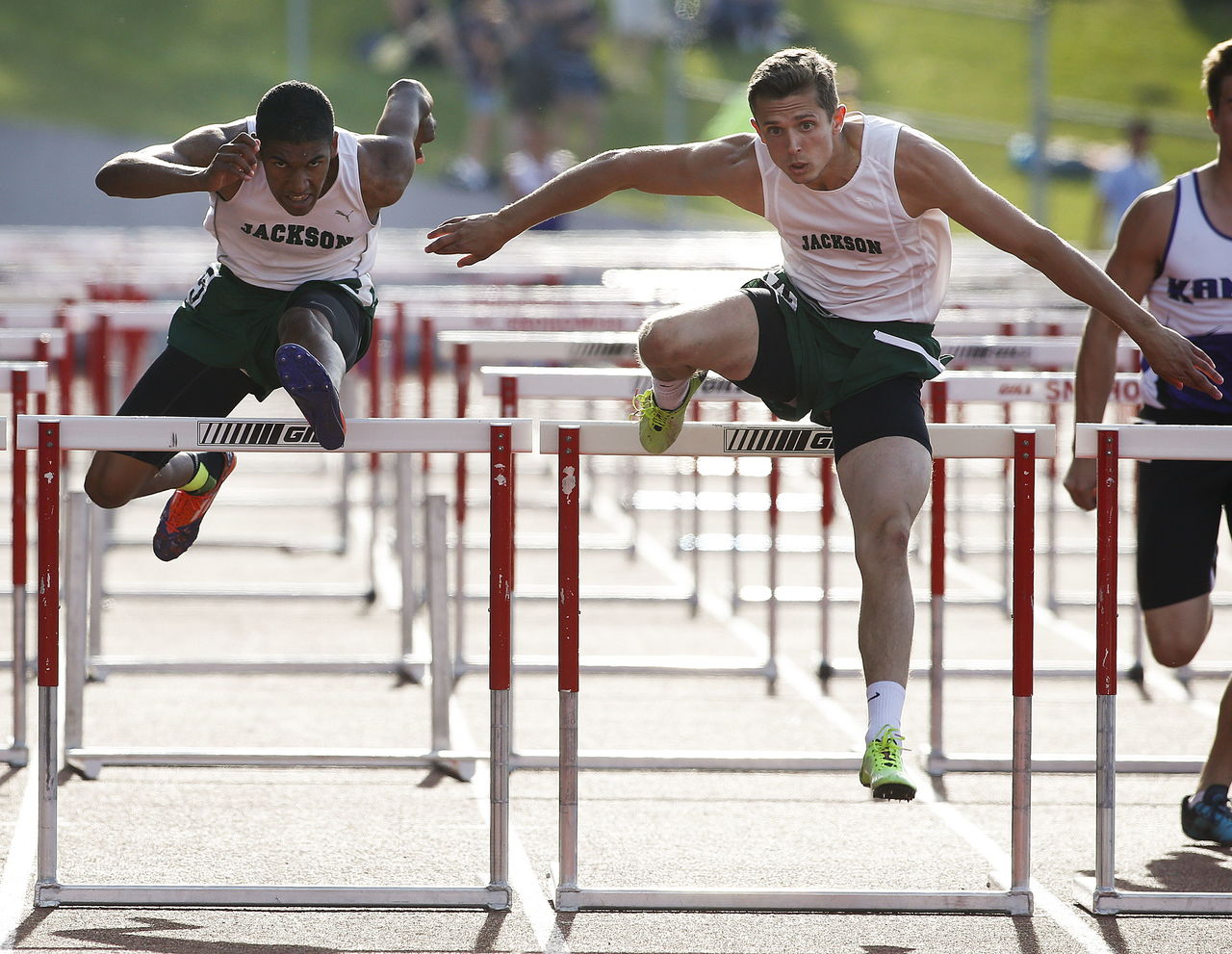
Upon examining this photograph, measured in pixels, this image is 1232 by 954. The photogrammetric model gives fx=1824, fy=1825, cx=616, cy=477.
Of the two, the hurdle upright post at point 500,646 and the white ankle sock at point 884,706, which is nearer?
the white ankle sock at point 884,706

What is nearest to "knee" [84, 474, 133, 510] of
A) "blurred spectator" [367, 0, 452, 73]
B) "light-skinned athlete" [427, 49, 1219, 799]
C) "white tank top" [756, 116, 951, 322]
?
"light-skinned athlete" [427, 49, 1219, 799]

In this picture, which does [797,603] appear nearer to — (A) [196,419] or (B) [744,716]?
(B) [744,716]

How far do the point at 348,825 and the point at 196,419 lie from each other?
5.73ft

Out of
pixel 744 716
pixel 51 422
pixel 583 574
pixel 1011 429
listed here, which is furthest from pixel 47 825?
pixel 583 574

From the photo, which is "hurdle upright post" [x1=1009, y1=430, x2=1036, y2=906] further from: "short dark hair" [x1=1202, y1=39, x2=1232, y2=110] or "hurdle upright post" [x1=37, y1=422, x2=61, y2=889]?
"hurdle upright post" [x1=37, y1=422, x2=61, y2=889]

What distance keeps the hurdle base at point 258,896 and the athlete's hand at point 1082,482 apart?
2119 millimetres

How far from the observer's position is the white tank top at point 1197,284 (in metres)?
5.39

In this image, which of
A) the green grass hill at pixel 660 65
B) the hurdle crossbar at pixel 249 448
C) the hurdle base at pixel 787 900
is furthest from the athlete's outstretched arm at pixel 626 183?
the green grass hill at pixel 660 65

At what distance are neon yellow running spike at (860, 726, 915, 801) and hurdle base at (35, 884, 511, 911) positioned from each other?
3.61 feet

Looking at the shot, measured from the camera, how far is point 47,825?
4727 millimetres

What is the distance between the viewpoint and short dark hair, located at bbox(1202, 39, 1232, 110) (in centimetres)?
533

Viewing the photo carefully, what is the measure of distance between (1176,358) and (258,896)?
9.09 feet

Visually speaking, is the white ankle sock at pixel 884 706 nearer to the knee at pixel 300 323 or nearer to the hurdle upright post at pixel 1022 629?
the hurdle upright post at pixel 1022 629

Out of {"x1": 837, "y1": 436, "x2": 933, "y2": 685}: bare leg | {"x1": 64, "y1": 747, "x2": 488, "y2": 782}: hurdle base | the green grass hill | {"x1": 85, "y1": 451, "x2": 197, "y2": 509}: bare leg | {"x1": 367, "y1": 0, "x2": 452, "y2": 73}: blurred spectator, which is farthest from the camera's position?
{"x1": 367, "y1": 0, "x2": 452, "y2": 73}: blurred spectator
